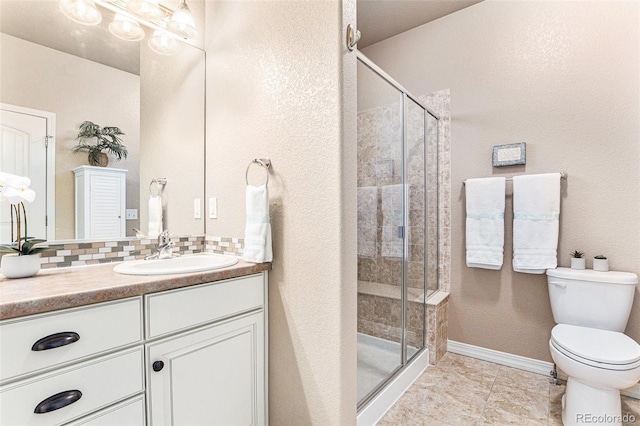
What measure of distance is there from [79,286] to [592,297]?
8.35 ft

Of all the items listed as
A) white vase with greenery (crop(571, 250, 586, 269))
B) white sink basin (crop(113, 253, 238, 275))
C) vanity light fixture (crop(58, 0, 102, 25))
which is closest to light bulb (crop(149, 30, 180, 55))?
vanity light fixture (crop(58, 0, 102, 25))

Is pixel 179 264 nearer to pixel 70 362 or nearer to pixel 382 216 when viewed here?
pixel 70 362

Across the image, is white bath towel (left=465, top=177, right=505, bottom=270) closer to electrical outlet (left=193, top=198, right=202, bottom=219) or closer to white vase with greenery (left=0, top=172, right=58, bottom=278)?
electrical outlet (left=193, top=198, right=202, bottom=219)

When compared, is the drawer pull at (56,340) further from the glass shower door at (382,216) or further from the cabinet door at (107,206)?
the glass shower door at (382,216)

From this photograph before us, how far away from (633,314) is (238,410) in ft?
7.64

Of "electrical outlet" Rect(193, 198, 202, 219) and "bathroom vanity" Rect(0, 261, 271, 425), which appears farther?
"electrical outlet" Rect(193, 198, 202, 219)

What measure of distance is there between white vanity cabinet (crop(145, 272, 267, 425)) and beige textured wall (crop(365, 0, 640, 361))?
69.2 inches

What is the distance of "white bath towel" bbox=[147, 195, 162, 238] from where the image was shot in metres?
1.64

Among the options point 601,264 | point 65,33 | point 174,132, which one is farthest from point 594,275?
point 65,33

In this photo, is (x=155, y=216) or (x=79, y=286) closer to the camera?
(x=79, y=286)

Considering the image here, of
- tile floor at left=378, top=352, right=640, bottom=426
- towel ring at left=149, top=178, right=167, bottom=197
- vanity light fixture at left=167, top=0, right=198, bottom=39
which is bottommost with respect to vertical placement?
tile floor at left=378, top=352, right=640, bottom=426

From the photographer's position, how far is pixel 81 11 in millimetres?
1411

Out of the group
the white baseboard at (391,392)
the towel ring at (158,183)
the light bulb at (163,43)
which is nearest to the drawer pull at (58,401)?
the towel ring at (158,183)

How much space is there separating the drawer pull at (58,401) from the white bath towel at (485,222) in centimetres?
236
